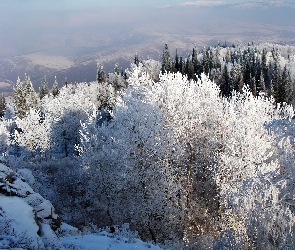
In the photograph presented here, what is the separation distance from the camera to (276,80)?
74.3 m

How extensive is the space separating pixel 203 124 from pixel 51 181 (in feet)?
53.3

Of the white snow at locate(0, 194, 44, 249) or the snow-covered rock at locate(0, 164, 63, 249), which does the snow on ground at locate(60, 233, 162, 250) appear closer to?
the snow-covered rock at locate(0, 164, 63, 249)

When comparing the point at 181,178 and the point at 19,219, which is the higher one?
the point at 19,219

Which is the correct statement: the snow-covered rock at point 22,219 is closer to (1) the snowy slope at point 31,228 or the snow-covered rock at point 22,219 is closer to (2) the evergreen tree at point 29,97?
(1) the snowy slope at point 31,228

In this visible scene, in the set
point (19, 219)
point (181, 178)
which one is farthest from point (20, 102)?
point (19, 219)

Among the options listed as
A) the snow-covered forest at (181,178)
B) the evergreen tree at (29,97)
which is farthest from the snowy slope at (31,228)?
the evergreen tree at (29,97)

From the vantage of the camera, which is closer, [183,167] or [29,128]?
[183,167]

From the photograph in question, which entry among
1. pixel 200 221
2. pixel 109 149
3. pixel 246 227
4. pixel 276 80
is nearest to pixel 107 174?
pixel 109 149

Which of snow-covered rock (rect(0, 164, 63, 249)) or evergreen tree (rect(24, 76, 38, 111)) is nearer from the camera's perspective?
snow-covered rock (rect(0, 164, 63, 249))

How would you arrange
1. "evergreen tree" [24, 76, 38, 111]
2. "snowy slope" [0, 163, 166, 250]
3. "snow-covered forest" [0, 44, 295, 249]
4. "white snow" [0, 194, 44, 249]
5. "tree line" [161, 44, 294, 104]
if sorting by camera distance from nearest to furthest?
"snowy slope" [0, 163, 166, 250], "white snow" [0, 194, 44, 249], "snow-covered forest" [0, 44, 295, 249], "evergreen tree" [24, 76, 38, 111], "tree line" [161, 44, 294, 104]

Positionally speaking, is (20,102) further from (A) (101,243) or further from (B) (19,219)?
(A) (101,243)

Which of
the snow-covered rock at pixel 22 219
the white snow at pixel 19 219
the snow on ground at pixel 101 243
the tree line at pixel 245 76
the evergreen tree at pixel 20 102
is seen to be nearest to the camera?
the snow-covered rock at pixel 22 219

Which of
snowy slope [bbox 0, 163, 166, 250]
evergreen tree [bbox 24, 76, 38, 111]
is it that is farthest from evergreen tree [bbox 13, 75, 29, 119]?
snowy slope [bbox 0, 163, 166, 250]

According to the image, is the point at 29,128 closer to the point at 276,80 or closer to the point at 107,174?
the point at 107,174
